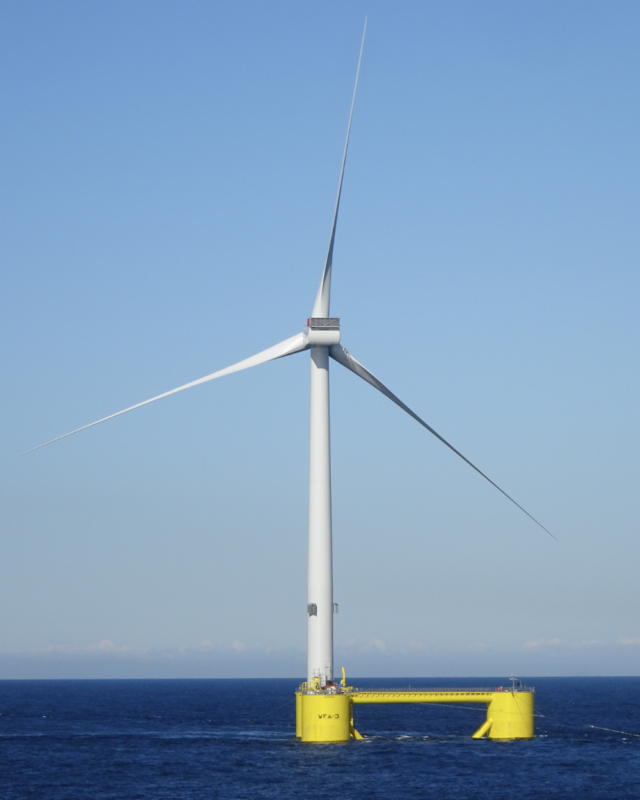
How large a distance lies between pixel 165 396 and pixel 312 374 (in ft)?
50.3

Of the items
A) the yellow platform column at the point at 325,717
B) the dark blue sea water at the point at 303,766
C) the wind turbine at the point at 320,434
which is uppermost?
the wind turbine at the point at 320,434

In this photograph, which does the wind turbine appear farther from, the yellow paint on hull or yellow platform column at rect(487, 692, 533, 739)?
yellow platform column at rect(487, 692, 533, 739)

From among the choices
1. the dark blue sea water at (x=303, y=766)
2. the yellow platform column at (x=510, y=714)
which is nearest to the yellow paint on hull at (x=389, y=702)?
the yellow platform column at (x=510, y=714)

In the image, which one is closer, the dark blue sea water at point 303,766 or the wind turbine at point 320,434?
the dark blue sea water at point 303,766

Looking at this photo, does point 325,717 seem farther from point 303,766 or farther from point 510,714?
point 510,714

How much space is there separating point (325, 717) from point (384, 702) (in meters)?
6.23

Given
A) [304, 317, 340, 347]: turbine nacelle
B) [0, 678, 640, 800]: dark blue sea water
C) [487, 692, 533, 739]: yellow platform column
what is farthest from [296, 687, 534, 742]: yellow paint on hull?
[304, 317, 340, 347]: turbine nacelle

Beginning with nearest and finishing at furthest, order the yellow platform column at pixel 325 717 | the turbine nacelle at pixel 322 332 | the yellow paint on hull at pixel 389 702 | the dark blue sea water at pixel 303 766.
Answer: the dark blue sea water at pixel 303 766, the yellow platform column at pixel 325 717, the yellow paint on hull at pixel 389 702, the turbine nacelle at pixel 322 332

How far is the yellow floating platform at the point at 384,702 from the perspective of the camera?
103 m

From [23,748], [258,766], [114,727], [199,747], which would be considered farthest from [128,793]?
[114,727]

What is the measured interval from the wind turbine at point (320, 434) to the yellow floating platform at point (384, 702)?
78.7 inches

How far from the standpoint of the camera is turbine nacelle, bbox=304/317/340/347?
109 m

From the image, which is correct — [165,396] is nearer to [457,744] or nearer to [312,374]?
[312,374]

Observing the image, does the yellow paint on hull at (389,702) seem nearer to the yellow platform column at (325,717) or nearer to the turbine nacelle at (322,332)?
the yellow platform column at (325,717)
